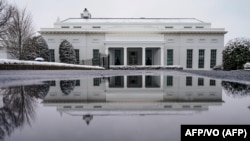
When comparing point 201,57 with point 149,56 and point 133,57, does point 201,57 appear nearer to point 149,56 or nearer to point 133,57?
point 149,56

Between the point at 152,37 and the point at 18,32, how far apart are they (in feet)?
66.6

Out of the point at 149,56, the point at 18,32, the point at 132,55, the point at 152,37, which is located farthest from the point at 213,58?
the point at 18,32

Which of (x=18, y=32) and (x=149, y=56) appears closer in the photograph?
(x=18, y=32)

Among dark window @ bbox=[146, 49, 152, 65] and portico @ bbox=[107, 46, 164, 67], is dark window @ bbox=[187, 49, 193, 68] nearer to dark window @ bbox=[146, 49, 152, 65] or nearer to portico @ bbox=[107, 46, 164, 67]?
portico @ bbox=[107, 46, 164, 67]

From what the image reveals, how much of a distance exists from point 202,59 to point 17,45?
30154mm

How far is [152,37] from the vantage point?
1297 inches

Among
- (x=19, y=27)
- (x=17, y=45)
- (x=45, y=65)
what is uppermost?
(x=19, y=27)

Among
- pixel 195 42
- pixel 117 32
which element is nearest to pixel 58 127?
pixel 117 32

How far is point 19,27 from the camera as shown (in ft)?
76.6

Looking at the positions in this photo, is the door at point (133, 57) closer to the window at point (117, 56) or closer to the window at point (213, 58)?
the window at point (117, 56)

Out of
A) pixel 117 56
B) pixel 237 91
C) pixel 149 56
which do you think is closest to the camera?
pixel 237 91

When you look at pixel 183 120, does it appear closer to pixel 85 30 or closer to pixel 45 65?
pixel 45 65

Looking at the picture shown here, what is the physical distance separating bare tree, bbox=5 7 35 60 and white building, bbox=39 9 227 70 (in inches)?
330

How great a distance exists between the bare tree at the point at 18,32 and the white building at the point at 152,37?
8.38 meters
